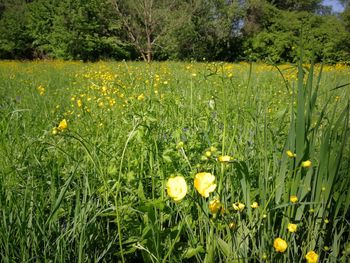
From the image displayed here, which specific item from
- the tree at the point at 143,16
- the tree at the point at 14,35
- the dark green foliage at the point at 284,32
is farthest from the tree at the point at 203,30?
the tree at the point at 14,35

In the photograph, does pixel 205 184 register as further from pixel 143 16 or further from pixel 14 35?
pixel 14 35

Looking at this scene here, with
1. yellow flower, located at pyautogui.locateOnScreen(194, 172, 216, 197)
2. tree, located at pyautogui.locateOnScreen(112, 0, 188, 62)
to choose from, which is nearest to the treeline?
tree, located at pyautogui.locateOnScreen(112, 0, 188, 62)

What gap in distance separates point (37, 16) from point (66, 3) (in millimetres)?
1874

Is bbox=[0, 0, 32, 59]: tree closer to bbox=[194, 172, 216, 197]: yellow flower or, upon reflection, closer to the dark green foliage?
the dark green foliage

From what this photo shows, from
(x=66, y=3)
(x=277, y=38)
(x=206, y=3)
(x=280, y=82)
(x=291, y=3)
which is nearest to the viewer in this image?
(x=280, y=82)

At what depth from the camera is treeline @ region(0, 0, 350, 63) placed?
48.2ft

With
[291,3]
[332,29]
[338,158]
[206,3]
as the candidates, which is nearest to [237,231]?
[338,158]

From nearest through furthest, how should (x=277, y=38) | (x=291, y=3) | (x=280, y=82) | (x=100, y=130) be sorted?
(x=100, y=130), (x=280, y=82), (x=277, y=38), (x=291, y=3)

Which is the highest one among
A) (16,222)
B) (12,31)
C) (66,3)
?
(66,3)

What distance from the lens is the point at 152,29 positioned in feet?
41.1

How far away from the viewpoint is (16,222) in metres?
0.89

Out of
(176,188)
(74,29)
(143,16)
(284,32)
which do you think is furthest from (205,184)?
(284,32)

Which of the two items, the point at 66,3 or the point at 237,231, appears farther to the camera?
the point at 66,3

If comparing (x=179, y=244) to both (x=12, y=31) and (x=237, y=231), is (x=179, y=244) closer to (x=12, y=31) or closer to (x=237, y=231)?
(x=237, y=231)
